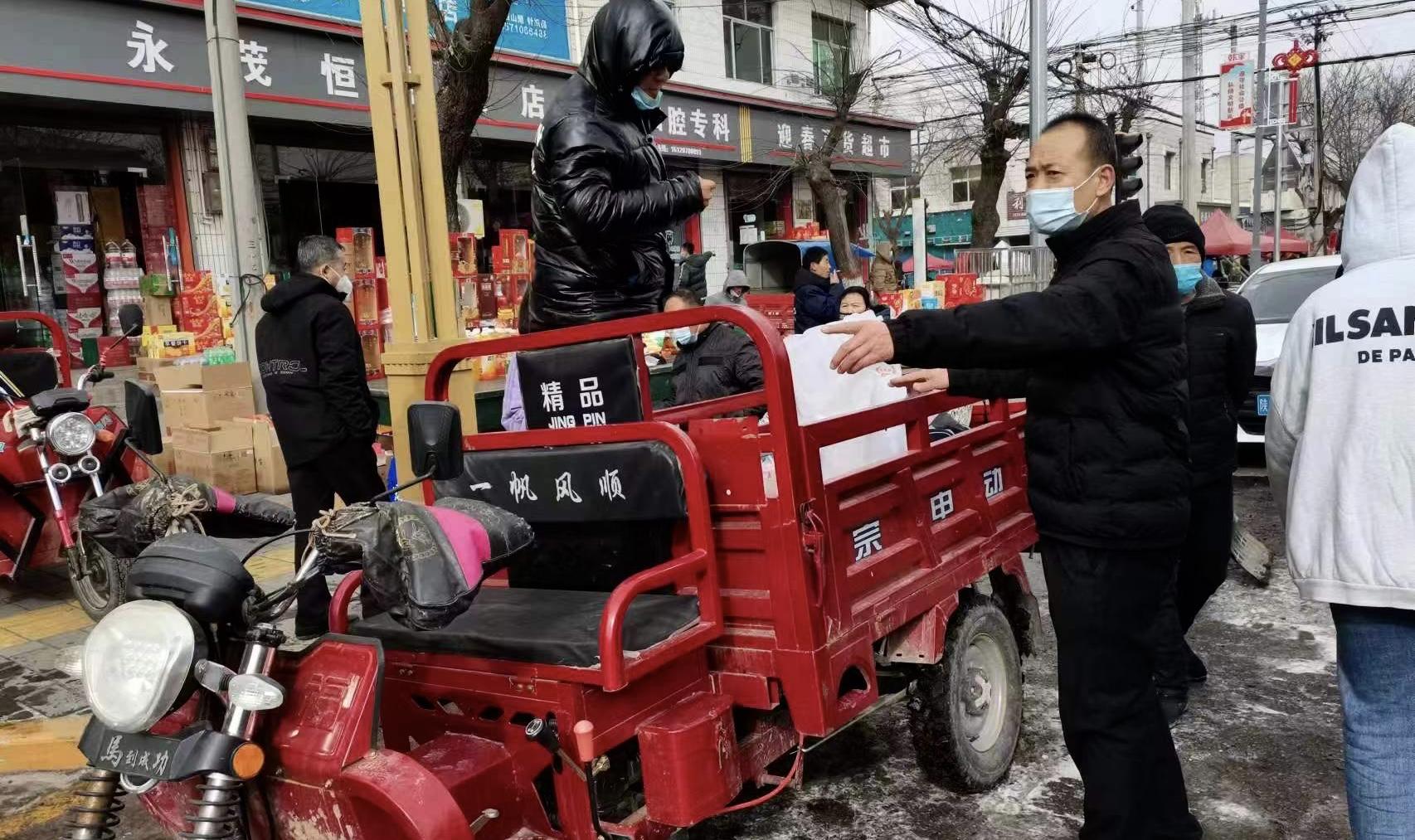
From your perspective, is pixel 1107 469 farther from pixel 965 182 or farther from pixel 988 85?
pixel 965 182

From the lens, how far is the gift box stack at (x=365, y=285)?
400 inches

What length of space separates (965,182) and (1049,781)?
39438 millimetres

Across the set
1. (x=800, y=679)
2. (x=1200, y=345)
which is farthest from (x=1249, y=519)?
(x=800, y=679)

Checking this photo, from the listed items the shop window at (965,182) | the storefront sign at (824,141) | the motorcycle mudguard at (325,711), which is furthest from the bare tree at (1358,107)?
the motorcycle mudguard at (325,711)

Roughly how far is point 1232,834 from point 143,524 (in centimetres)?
330

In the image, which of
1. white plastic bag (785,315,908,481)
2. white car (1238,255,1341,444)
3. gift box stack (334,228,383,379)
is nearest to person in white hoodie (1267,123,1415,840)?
white plastic bag (785,315,908,481)

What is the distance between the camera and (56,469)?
5.22m

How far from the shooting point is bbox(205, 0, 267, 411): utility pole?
754cm

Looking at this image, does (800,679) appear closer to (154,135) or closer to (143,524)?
(143,524)

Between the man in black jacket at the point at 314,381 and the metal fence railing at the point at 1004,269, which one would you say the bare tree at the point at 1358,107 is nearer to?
the metal fence railing at the point at 1004,269

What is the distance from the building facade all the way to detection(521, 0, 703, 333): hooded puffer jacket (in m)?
2.52

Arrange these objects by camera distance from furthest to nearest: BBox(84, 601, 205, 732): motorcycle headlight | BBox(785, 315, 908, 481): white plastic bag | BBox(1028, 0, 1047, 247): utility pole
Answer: BBox(1028, 0, 1047, 247): utility pole < BBox(785, 315, 908, 481): white plastic bag < BBox(84, 601, 205, 732): motorcycle headlight

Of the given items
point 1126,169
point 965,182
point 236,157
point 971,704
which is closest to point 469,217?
point 236,157

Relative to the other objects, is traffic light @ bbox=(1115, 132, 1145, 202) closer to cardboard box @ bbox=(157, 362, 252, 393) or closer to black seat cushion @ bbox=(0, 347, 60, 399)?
black seat cushion @ bbox=(0, 347, 60, 399)
